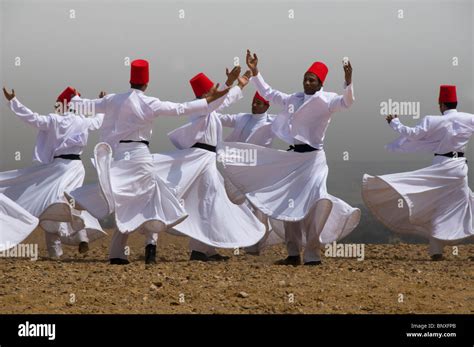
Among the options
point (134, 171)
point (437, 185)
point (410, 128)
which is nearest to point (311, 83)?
point (410, 128)

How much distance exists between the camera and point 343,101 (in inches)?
580

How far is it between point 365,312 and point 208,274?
2.45 meters

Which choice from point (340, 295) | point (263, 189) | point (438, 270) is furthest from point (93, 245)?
point (340, 295)

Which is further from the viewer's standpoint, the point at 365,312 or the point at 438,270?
the point at 438,270

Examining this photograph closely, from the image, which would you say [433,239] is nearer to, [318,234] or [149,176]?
[318,234]

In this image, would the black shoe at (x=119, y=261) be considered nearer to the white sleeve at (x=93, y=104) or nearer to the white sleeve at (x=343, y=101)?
the white sleeve at (x=93, y=104)

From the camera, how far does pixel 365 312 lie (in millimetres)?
12281

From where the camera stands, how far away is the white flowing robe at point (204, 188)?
15742 mm

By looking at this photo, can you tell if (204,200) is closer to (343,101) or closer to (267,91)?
(267,91)

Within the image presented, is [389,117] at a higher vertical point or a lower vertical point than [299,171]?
higher

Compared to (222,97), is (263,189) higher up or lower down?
lower down

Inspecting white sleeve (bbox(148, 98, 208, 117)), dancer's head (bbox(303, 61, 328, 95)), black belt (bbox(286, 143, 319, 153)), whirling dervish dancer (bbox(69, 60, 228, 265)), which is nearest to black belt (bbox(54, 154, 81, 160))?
whirling dervish dancer (bbox(69, 60, 228, 265))

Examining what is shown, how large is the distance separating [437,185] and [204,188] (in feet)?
10.3

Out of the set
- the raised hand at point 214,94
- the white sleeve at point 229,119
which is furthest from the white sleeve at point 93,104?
the white sleeve at point 229,119
